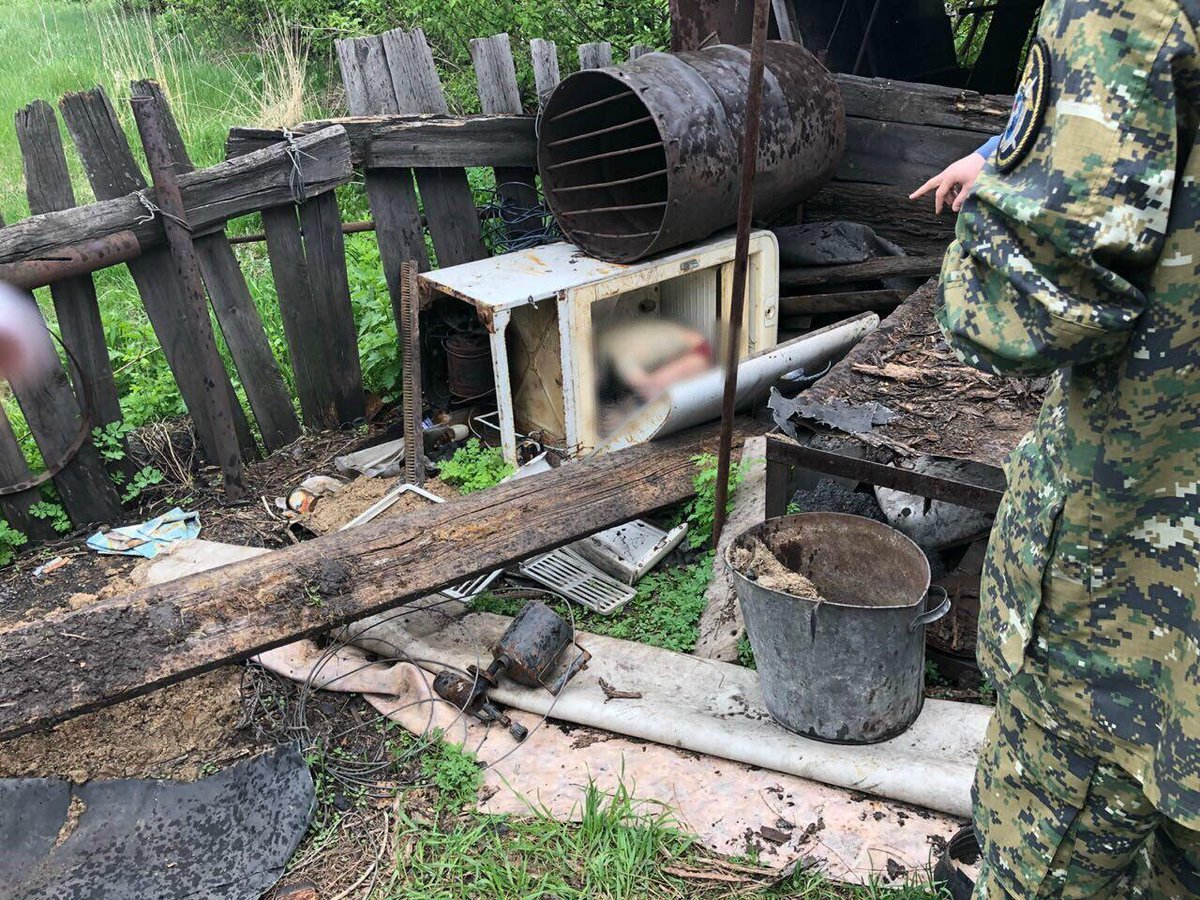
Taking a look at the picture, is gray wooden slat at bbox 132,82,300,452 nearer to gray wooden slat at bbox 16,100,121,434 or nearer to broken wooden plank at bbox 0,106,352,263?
broken wooden plank at bbox 0,106,352,263

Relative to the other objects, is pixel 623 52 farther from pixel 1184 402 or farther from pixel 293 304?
pixel 1184 402

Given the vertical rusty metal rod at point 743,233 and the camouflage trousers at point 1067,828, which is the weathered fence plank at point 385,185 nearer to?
the vertical rusty metal rod at point 743,233

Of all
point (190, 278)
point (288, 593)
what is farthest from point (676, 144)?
point (288, 593)

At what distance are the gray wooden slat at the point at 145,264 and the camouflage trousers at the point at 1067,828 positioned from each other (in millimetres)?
3633

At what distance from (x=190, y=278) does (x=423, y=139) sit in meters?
1.32

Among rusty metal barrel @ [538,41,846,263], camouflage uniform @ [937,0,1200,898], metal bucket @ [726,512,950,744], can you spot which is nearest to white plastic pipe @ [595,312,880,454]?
rusty metal barrel @ [538,41,846,263]

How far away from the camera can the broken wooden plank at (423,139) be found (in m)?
4.33

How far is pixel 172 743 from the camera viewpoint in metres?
3.03

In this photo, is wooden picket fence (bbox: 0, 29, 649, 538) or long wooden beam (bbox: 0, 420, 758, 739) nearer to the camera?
long wooden beam (bbox: 0, 420, 758, 739)

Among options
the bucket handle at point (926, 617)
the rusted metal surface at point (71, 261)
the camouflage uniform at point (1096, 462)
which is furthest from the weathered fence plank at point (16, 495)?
the camouflage uniform at point (1096, 462)

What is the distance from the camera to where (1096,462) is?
53.9 inches

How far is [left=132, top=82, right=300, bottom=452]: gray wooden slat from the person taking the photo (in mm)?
4016

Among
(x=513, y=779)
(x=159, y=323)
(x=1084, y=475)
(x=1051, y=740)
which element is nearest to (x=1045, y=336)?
(x=1084, y=475)

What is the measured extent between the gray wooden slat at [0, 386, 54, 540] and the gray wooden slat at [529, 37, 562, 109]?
9.78ft
